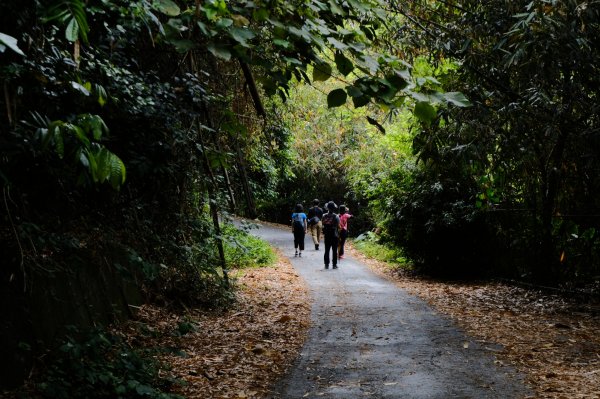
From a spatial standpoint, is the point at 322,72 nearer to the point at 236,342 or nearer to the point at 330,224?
the point at 236,342

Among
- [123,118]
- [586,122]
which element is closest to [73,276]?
[123,118]

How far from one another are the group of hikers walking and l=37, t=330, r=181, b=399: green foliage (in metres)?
11.0

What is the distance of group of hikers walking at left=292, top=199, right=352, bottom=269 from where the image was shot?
1638 centimetres

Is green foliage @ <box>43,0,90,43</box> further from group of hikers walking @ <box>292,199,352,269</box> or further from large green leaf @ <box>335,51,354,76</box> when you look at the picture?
group of hikers walking @ <box>292,199,352,269</box>

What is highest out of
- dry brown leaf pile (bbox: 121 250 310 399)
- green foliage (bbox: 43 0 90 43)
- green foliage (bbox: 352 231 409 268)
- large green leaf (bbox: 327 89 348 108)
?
green foliage (bbox: 43 0 90 43)

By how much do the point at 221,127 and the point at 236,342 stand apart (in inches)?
133

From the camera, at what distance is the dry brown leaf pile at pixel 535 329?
6.10 m

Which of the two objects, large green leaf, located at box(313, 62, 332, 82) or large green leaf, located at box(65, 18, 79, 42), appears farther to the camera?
large green leaf, located at box(313, 62, 332, 82)

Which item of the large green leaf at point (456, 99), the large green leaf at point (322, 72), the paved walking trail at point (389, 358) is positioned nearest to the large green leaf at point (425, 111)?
the large green leaf at point (456, 99)

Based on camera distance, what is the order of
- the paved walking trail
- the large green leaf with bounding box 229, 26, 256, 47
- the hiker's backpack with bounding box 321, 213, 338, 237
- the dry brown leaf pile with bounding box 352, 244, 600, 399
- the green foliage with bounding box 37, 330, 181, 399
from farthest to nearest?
1. the hiker's backpack with bounding box 321, 213, 338, 237
2. the dry brown leaf pile with bounding box 352, 244, 600, 399
3. the paved walking trail
4. the green foliage with bounding box 37, 330, 181, 399
5. the large green leaf with bounding box 229, 26, 256, 47

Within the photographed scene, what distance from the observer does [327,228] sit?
16.4 metres

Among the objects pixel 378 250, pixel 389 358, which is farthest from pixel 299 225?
pixel 389 358

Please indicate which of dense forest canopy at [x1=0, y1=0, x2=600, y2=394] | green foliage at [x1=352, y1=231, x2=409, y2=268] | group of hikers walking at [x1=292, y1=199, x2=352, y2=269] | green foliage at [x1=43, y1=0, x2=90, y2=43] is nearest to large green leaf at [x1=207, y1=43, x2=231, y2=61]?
dense forest canopy at [x1=0, y1=0, x2=600, y2=394]

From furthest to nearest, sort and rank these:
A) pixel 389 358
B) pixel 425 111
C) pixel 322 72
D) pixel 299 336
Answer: pixel 299 336 < pixel 389 358 < pixel 322 72 < pixel 425 111
